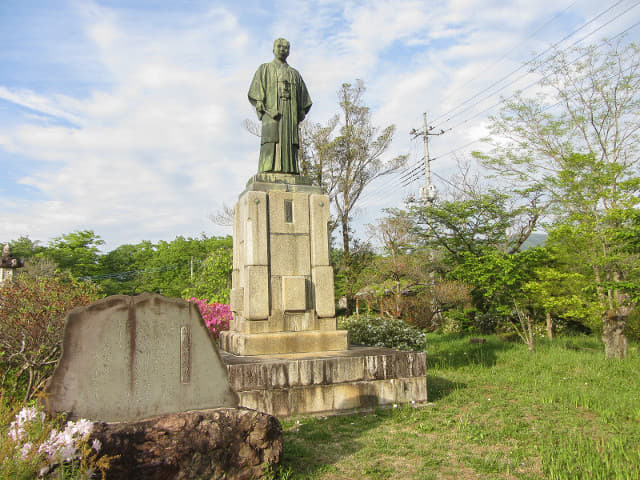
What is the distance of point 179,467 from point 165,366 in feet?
2.12

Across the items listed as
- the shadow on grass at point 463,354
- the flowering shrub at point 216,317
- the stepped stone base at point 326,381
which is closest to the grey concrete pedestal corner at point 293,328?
the stepped stone base at point 326,381

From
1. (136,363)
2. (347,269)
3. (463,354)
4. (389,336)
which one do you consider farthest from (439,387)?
(347,269)

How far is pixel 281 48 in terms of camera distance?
736 cm

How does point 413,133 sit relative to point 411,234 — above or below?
above

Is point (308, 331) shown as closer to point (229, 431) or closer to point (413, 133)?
point (229, 431)

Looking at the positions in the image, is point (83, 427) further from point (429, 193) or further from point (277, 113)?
point (429, 193)

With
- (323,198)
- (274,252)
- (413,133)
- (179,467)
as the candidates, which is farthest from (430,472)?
(413,133)

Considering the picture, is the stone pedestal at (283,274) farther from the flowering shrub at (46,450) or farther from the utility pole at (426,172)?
the utility pole at (426,172)

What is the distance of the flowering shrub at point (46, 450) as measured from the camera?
2.26 m

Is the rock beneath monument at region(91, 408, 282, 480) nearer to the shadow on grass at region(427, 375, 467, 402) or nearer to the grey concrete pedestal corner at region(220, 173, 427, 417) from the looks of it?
the grey concrete pedestal corner at region(220, 173, 427, 417)

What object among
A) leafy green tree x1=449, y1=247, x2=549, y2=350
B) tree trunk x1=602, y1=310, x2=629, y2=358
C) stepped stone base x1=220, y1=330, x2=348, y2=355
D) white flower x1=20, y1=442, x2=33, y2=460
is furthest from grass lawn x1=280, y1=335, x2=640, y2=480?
leafy green tree x1=449, y1=247, x2=549, y2=350

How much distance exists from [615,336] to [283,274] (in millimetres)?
7521

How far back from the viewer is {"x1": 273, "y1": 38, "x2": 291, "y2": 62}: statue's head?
24.1 feet

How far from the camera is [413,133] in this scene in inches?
895
